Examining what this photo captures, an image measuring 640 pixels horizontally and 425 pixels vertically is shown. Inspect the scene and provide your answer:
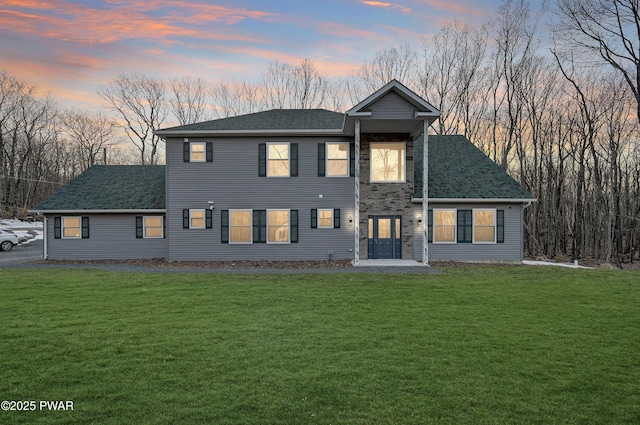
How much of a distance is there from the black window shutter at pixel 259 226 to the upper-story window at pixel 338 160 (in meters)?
3.53

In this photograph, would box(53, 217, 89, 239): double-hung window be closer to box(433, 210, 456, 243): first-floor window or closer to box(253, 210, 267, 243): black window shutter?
box(253, 210, 267, 243): black window shutter

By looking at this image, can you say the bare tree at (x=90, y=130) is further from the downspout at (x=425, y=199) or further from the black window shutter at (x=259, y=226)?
the downspout at (x=425, y=199)

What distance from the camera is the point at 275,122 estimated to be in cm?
1906

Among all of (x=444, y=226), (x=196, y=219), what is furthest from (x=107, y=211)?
(x=444, y=226)

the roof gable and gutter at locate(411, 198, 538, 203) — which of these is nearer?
the roof gable

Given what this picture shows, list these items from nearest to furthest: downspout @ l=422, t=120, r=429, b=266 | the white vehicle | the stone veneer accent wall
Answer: downspout @ l=422, t=120, r=429, b=266 < the stone veneer accent wall < the white vehicle

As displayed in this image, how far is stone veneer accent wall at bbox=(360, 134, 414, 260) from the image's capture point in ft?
59.4

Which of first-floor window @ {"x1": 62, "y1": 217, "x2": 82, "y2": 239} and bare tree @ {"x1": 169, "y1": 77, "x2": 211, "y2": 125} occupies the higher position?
bare tree @ {"x1": 169, "y1": 77, "x2": 211, "y2": 125}

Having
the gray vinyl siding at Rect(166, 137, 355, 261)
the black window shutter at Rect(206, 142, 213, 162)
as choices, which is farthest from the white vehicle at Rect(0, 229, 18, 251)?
the black window shutter at Rect(206, 142, 213, 162)

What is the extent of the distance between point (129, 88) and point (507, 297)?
40.0 meters

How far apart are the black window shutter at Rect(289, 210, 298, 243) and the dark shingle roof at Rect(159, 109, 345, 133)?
3770 millimetres

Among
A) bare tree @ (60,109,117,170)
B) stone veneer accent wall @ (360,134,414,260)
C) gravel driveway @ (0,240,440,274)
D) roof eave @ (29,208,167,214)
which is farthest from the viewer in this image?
bare tree @ (60,109,117,170)

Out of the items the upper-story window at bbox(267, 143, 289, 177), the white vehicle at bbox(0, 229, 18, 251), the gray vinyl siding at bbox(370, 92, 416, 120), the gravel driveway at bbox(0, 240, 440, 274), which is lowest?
the gravel driveway at bbox(0, 240, 440, 274)

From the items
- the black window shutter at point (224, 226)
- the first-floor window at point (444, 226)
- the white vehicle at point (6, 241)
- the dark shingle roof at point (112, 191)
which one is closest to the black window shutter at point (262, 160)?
the black window shutter at point (224, 226)
